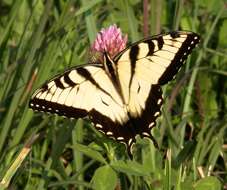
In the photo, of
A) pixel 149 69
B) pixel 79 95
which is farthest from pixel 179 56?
pixel 79 95

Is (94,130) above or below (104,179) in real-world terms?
above

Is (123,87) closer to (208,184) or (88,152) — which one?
(88,152)

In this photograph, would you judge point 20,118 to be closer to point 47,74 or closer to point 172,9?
point 47,74

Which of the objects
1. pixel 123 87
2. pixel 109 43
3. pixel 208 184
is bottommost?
pixel 208 184

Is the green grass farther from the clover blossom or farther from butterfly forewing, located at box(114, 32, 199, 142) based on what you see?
the clover blossom

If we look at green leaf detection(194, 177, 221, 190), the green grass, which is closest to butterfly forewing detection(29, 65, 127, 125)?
the green grass

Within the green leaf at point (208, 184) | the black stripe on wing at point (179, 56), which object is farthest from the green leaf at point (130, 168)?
the black stripe on wing at point (179, 56)

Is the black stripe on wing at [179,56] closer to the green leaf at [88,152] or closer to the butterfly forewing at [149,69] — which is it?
the butterfly forewing at [149,69]
